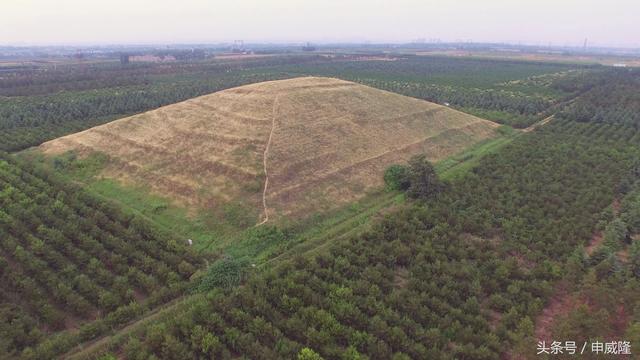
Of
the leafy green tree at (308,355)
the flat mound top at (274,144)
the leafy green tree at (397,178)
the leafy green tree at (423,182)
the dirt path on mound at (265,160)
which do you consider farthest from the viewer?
the leafy green tree at (397,178)

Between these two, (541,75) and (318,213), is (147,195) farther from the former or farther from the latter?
(541,75)

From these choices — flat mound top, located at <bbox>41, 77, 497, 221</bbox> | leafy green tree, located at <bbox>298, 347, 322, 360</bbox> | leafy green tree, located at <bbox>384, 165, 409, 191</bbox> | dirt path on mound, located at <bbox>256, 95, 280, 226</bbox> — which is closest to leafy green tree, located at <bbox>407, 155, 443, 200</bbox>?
leafy green tree, located at <bbox>384, 165, 409, 191</bbox>

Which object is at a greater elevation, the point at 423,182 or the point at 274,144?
the point at 274,144

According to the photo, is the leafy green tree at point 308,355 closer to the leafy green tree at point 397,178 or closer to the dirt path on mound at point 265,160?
the dirt path on mound at point 265,160

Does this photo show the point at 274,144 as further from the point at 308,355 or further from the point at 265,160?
the point at 308,355

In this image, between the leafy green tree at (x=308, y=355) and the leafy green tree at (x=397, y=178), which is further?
the leafy green tree at (x=397, y=178)

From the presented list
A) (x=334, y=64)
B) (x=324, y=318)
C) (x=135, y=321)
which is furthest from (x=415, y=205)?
(x=334, y=64)

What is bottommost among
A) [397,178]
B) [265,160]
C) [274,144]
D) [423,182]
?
[397,178]

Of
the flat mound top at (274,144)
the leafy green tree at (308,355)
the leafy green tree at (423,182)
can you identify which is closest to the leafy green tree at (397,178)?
the leafy green tree at (423,182)

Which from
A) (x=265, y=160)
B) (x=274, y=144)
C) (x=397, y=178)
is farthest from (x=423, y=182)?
(x=274, y=144)
